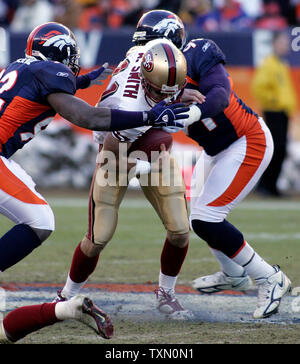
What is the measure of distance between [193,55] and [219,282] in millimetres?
1445

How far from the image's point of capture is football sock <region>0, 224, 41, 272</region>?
3.51m

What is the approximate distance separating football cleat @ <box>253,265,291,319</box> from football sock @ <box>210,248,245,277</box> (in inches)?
12.9

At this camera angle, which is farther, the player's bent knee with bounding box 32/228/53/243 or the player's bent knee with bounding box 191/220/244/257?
the player's bent knee with bounding box 191/220/244/257

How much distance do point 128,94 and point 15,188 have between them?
0.80 meters

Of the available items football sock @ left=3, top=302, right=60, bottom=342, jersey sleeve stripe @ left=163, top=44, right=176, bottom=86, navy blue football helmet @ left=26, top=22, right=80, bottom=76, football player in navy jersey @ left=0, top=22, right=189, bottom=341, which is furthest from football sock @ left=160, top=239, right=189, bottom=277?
navy blue football helmet @ left=26, top=22, right=80, bottom=76

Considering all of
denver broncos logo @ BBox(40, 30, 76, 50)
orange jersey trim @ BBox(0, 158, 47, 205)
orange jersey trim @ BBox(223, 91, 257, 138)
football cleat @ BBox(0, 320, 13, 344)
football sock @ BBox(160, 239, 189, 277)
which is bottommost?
football sock @ BBox(160, 239, 189, 277)

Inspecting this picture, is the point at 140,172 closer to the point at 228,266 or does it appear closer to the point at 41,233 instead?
the point at 41,233

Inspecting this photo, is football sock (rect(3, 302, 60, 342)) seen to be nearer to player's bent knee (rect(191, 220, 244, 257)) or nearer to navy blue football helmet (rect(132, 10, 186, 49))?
player's bent knee (rect(191, 220, 244, 257))

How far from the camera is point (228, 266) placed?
452cm

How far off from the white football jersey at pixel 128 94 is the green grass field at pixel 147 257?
1016 mm

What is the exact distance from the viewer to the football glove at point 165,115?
3551 millimetres

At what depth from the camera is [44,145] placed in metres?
9.84

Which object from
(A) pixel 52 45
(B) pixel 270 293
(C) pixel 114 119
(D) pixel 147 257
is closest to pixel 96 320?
(C) pixel 114 119
